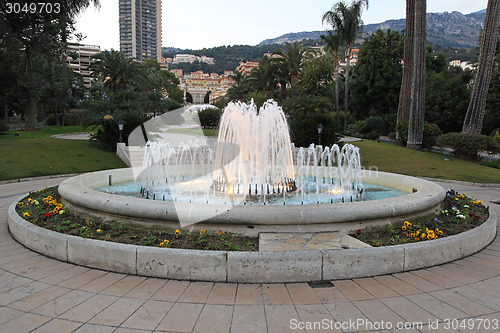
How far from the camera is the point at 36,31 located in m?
25.6

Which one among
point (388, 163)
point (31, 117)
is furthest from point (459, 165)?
point (31, 117)

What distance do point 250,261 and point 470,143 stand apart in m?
20.0

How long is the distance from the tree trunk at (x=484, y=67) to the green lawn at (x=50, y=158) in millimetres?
22129

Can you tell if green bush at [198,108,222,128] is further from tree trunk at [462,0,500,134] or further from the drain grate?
the drain grate

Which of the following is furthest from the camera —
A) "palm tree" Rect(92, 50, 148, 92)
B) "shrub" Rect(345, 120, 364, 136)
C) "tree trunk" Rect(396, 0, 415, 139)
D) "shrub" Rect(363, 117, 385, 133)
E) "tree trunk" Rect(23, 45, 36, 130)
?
"shrub" Rect(345, 120, 364, 136)

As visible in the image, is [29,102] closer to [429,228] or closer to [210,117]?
[210,117]

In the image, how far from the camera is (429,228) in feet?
18.1

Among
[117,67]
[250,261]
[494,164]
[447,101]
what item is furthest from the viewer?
[117,67]

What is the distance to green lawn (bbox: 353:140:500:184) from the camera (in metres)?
15.1

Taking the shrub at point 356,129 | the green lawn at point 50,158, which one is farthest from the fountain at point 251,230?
the shrub at point 356,129

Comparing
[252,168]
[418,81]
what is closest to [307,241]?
[252,168]

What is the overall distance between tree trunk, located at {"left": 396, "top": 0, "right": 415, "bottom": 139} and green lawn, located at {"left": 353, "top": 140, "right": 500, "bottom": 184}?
5.16 meters

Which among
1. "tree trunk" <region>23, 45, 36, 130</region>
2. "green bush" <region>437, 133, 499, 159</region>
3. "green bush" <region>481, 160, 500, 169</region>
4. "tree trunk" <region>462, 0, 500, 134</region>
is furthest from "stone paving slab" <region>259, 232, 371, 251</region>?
"tree trunk" <region>23, 45, 36, 130</region>

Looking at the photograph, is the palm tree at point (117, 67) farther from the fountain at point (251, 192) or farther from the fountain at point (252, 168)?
the fountain at point (252, 168)
